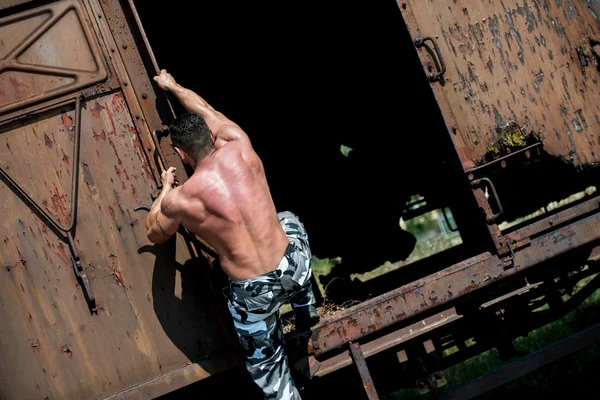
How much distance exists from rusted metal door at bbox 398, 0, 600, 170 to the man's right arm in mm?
1424

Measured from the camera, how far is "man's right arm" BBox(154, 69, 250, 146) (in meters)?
4.00

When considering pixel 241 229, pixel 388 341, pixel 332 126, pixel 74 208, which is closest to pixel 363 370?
pixel 388 341

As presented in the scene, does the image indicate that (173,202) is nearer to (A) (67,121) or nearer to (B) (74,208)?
(B) (74,208)

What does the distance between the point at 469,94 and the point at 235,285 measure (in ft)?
6.96

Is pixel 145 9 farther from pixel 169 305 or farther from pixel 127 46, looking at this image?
pixel 169 305

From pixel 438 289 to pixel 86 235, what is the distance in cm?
236

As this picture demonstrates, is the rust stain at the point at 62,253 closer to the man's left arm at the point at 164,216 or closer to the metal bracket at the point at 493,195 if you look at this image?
the man's left arm at the point at 164,216

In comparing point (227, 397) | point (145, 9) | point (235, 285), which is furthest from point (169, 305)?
point (145, 9)

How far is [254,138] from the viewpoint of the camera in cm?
776

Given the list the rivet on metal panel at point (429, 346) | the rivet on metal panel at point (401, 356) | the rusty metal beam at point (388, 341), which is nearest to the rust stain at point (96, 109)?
the rusty metal beam at point (388, 341)

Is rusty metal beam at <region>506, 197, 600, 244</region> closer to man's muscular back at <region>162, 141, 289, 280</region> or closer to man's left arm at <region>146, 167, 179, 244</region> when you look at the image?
man's muscular back at <region>162, 141, 289, 280</region>

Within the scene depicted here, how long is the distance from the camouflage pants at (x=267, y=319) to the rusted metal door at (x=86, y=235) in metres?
0.26

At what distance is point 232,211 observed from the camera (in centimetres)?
376

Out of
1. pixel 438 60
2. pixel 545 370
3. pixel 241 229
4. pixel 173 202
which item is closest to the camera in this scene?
pixel 173 202
